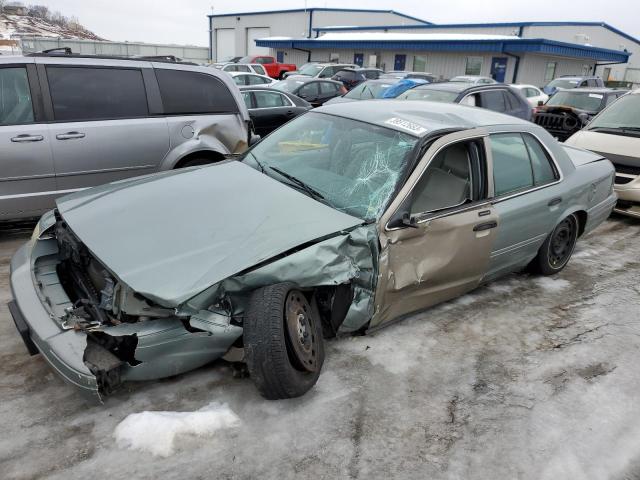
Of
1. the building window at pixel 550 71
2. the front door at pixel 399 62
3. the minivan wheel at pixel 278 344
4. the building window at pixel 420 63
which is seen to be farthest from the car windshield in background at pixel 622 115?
the front door at pixel 399 62

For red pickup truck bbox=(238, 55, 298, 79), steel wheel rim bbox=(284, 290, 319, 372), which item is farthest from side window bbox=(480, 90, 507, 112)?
red pickup truck bbox=(238, 55, 298, 79)

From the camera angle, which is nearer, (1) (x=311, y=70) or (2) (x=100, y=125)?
(2) (x=100, y=125)

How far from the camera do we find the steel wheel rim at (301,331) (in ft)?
9.07

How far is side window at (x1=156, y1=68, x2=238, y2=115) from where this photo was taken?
5.52 m

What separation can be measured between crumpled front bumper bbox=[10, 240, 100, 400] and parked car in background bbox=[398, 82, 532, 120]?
755cm

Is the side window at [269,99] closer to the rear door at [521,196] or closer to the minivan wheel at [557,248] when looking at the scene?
the rear door at [521,196]

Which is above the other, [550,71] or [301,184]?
[550,71]

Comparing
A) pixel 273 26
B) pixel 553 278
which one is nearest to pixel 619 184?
pixel 553 278

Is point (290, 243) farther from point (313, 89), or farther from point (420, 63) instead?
point (420, 63)

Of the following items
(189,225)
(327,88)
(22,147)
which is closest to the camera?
(189,225)

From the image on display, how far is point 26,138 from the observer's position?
4.65 metres

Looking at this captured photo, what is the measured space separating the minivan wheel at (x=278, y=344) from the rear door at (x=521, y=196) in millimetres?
1875

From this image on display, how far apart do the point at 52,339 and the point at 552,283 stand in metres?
4.27

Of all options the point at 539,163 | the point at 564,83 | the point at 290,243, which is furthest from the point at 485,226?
the point at 564,83
